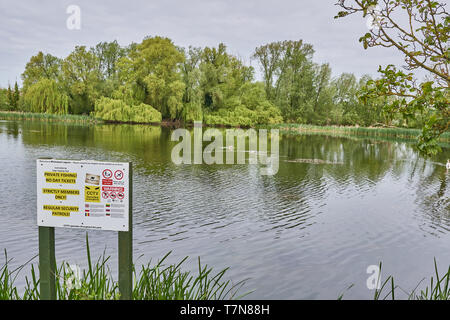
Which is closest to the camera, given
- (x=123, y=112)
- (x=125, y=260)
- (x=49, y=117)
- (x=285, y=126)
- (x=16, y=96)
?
(x=125, y=260)

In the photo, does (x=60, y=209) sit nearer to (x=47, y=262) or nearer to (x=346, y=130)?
(x=47, y=262)

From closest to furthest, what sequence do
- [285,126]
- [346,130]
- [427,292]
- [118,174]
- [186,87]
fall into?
1. [118,174]
2. [427,292]
3. [186,87]
4. [346,130]
5. [285,126]

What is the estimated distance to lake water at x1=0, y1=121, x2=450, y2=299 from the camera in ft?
22.9

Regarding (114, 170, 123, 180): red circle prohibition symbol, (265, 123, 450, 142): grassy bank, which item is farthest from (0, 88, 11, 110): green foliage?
(114, 170, 123, 180): red circle prohibition symbol

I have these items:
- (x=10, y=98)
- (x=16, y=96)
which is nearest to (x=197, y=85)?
(x=16, y=96)

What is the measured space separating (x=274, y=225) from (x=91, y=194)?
7416mm

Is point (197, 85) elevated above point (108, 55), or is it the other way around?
point (108, 55)

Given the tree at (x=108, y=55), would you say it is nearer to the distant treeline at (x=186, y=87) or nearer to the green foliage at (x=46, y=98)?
the distant treeline at (x=186, y=87)

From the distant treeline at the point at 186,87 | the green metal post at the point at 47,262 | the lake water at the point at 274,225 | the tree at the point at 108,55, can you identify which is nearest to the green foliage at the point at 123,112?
the distant treeline at the point at 186,87

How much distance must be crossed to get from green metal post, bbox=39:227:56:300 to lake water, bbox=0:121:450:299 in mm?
3742

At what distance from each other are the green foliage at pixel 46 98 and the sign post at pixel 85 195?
4857 centimetres

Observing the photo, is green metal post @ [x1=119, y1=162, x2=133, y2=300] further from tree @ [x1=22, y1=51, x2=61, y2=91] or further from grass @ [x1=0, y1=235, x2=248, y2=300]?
tree @ [x1=22, y1=51, x2=61, y2=91]

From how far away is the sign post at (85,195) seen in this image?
8.77 feet

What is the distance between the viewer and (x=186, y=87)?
51219mm
